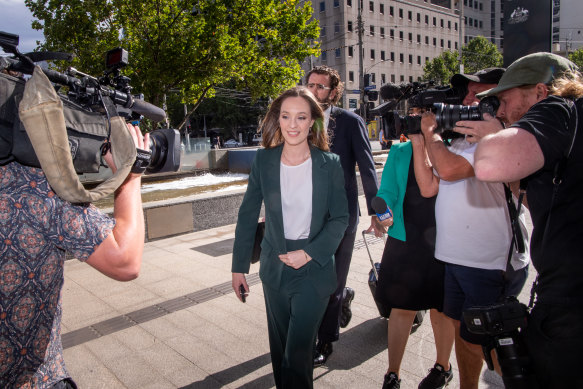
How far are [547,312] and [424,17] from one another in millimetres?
76369

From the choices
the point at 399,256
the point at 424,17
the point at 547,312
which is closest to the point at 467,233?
the point at 399,256

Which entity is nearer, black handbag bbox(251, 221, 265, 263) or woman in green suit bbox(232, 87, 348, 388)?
woman in green suit bbox(232, 87, 348, 388)

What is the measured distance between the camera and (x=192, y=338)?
3.62 metres

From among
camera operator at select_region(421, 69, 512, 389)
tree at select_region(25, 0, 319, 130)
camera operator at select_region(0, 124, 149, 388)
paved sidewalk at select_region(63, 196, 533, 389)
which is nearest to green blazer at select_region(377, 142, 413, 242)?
camera operator at select_region(421, 69, 512, 389)


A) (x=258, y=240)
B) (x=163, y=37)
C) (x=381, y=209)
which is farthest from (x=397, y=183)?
(x=163, y=37)

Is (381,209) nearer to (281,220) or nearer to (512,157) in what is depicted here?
(281,220)

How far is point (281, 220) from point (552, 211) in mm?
1382

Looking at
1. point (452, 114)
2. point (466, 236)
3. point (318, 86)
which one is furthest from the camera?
point (318, 86)

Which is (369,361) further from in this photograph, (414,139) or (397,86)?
(397,86)

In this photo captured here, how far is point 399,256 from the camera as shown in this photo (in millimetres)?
2885

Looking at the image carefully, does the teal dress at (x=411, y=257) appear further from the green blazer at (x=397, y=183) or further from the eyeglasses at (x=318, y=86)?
the eyeglasses at (x=318, y=86)

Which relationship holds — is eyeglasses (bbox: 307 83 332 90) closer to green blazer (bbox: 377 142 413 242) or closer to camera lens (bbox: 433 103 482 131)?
green blazer (bbox: 377 142 413 242)

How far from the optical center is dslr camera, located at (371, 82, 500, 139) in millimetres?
1964

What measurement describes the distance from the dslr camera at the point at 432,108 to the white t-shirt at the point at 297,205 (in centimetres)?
62
